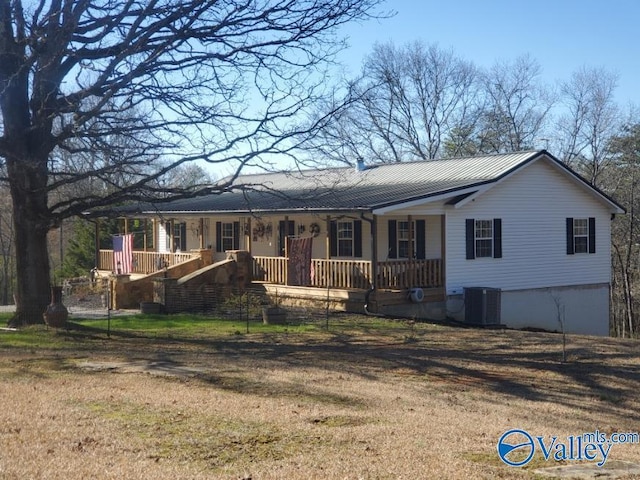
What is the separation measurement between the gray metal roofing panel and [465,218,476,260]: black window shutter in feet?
4.14

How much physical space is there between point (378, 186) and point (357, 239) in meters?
2.11

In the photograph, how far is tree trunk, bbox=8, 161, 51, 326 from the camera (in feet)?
57.6

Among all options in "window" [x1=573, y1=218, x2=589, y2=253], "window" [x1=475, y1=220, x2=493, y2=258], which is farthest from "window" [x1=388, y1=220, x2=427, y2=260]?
"window" [x1=573, y1=218, x2=589, y2=253]

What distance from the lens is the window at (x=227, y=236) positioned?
103ft

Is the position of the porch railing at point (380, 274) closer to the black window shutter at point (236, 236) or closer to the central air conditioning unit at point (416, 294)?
the central air conditioning unit at point (416, 294)

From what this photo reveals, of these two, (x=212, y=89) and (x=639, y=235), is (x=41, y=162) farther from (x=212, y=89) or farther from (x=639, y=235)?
(x=639, y=235)

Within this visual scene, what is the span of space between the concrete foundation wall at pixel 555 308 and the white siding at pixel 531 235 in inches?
12.1

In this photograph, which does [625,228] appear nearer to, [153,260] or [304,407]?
[153,260]

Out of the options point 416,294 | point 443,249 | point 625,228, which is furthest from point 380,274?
point 625,228

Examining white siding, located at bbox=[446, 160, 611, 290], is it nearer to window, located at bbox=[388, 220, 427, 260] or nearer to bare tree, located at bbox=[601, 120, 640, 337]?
window, located at bbox=[388, 220, 427, 260]

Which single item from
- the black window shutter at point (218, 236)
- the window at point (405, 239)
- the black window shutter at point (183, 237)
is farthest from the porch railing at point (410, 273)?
the black window shutter at point (183, 237)

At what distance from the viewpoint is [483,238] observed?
2583 centimetres

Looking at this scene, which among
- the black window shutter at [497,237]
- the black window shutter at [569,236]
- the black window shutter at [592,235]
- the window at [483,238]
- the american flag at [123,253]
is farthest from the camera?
the american flag at [123,253]

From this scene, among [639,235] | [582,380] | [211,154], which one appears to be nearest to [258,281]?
[211,154]
